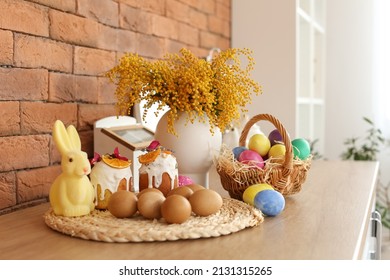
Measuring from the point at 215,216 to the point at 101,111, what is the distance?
75 centimetres

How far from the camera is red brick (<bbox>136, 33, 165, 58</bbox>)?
6.73ft

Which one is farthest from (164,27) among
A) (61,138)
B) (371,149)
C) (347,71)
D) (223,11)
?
(347,71)

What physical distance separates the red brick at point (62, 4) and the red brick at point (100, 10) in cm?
3

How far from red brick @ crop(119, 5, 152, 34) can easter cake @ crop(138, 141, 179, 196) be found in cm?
72

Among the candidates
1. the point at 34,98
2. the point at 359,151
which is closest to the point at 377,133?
the point at 359,151

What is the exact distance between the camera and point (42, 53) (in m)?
1.47

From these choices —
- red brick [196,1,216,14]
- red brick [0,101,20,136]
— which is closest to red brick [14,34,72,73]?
red brick [0,101,20,136]

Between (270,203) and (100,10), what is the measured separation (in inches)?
33.9

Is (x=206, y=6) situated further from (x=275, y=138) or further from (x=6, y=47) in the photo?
(x=6, y=47)

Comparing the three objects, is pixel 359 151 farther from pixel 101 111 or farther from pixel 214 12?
pixel 101 111

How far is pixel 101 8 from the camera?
177cm

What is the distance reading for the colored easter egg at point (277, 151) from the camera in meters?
1.51
